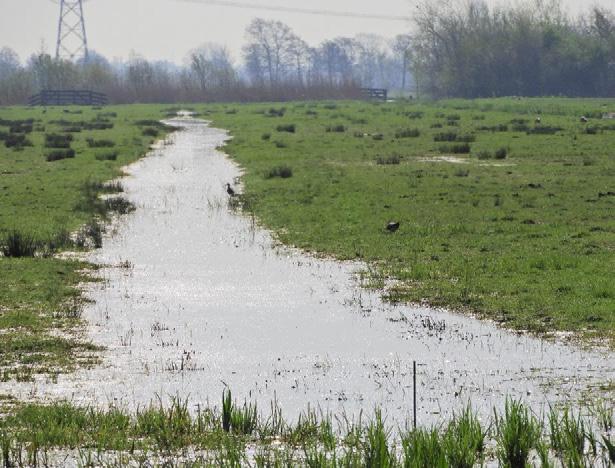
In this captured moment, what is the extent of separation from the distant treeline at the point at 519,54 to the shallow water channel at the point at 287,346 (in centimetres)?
9481

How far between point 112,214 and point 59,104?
292 feet

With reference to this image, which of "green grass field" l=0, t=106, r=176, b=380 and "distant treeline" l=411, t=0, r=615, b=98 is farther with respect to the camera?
"distant treeline" l=411, t=0, r=615, b=98

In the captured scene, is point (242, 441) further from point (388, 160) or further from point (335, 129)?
point (335, 129)

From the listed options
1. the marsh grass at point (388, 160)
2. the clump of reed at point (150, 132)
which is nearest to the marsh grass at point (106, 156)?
the marsh grass at point (388, 160)

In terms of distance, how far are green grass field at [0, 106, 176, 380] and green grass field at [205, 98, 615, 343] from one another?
489cm

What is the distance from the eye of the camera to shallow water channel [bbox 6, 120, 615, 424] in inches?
412

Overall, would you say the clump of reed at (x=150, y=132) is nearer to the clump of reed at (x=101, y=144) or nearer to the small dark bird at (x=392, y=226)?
the clump of reed at (x=101, y=144)

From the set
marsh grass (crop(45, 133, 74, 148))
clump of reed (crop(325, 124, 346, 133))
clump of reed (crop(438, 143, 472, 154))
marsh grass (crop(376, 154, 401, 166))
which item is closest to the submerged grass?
marsh grass (crop(376, 154, 401, 166))

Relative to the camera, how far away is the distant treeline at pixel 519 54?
10869 cm

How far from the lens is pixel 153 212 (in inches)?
1049

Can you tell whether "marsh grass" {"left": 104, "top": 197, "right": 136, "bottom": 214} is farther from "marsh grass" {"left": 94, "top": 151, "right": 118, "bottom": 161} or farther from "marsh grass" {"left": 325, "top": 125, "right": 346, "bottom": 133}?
"marsh grass" {"left": 325, "top": 125, "right": 346, "bottom": 133}

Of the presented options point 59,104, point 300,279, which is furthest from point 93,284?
point 59,104

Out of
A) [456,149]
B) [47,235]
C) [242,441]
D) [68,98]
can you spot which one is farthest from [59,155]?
[68,98]

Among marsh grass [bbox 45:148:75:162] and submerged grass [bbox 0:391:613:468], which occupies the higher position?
marsh grass [bbox 45:148:75:162]
